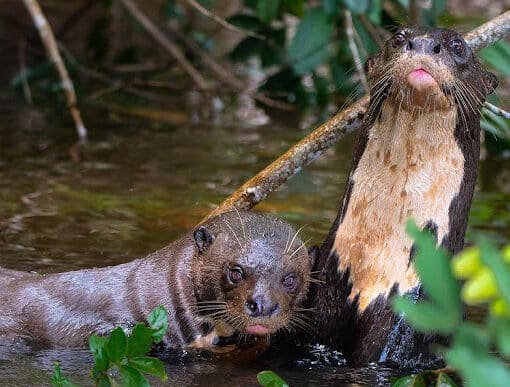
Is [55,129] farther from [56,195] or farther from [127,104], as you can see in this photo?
[56,195]

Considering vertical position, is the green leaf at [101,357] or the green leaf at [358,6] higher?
the green leaf at [358,6]

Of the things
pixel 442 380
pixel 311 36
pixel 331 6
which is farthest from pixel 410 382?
pixel 311 36

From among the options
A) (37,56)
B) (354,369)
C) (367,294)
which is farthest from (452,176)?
(37,56)

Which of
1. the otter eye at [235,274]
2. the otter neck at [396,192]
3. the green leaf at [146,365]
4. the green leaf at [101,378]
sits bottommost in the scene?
the green leaf at [101,378]

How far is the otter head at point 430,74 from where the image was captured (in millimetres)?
3223

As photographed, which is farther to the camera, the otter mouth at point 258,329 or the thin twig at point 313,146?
the thin twig at point 313,146

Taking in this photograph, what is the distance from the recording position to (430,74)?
322cm

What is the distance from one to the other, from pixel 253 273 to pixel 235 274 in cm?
7

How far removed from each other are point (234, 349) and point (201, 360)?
4.4 inches

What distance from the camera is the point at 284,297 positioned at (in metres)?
3.38

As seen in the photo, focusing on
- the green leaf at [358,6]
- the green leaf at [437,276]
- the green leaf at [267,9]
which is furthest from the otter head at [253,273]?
the green leaf at [267,9]

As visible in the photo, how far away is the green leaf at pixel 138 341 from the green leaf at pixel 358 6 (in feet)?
12.0

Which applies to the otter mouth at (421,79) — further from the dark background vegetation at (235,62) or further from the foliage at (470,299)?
the dark background vegetation at (235,62)

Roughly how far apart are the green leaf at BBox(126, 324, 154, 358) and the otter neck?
3.81 ft
